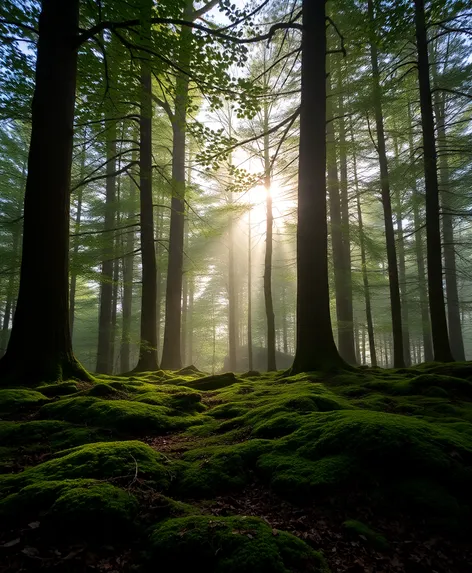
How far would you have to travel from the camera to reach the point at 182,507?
212cm

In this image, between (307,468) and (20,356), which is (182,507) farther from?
(20,356)

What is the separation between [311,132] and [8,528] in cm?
718

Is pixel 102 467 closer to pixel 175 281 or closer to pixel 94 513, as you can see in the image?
pixel 94 513

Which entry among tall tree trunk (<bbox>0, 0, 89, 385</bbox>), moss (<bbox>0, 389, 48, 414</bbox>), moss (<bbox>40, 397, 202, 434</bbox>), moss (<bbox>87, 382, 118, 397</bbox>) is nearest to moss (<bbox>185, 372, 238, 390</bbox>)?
moss (<bbox>87, 382, 118, 397</bbox>)

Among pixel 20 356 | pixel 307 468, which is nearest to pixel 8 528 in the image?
pixel 307 468

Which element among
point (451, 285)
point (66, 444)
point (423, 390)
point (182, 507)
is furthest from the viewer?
point (451, 285)

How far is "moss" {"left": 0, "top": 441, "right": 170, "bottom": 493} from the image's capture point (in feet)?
7.54

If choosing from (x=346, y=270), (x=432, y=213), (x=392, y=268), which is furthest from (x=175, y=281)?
(x=432, y=213)

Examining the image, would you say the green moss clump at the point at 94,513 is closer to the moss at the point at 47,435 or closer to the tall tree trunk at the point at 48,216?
the moss at the point at 47,435

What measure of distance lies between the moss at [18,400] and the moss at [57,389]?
0.19m

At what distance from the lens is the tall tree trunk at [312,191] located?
643 cm

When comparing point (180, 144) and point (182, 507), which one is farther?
point (180, 144)

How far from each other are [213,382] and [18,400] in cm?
354

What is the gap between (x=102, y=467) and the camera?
2406mm
